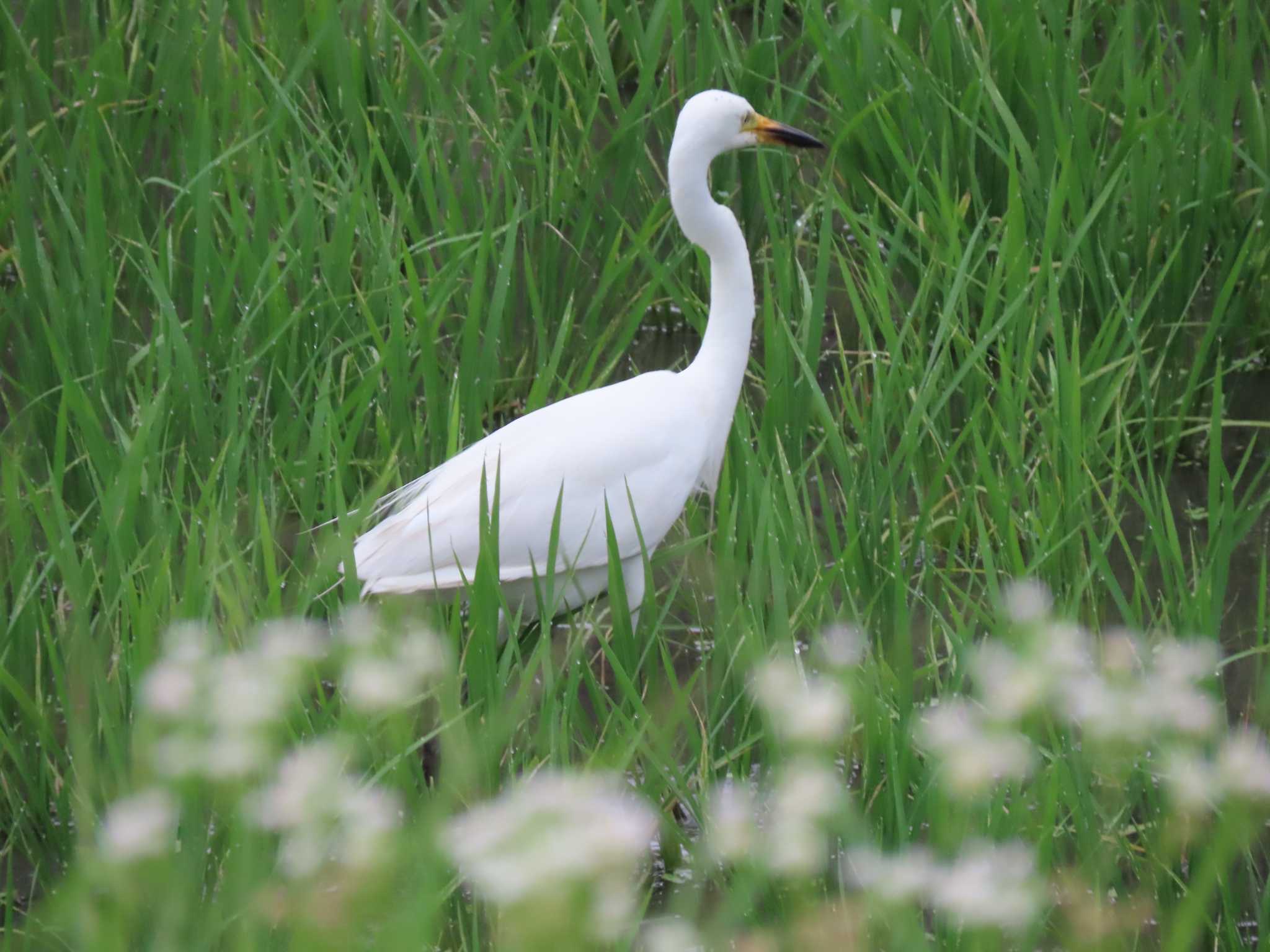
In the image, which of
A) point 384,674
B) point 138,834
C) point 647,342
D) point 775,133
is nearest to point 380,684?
point 384,674

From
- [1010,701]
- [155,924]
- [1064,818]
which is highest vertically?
[1010,701]

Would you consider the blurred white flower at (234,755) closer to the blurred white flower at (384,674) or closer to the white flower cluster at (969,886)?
the blurred white flower at (384,674)

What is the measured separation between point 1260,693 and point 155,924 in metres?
1.54

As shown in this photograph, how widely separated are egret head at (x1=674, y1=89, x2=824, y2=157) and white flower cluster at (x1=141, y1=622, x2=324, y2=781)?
175 cm

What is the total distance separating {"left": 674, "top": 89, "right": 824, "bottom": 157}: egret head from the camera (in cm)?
260

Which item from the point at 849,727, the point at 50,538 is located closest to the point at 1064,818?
the point at 849,727

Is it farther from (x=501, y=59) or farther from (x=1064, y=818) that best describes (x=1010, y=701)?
(x=501, y=59)

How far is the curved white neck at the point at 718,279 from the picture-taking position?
2.62 m

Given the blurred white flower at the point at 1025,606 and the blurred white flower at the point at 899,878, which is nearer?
the blurred white flower at the point at 899,878

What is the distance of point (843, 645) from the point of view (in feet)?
4.49

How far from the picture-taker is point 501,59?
3.96 meters

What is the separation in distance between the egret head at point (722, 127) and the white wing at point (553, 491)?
1.37ft

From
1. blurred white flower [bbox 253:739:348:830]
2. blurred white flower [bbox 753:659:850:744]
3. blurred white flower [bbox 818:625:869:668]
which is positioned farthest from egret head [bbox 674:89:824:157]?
blurred white flower [bbox 253:739:348:830]

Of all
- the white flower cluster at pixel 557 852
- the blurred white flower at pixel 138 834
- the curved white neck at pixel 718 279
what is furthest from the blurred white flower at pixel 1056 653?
the curved white neck at pixel 718 279
